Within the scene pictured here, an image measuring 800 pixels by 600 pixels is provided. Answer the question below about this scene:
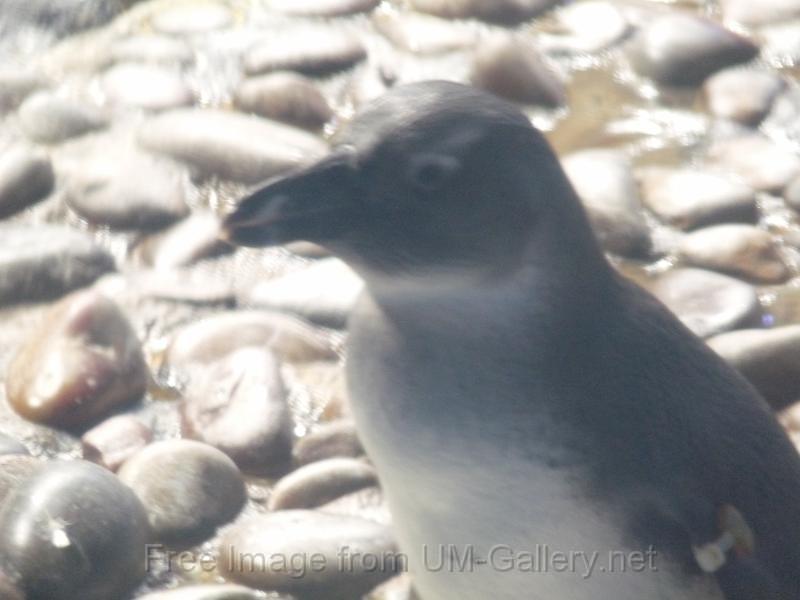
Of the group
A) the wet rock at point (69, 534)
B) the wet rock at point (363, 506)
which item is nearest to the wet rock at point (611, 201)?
the wet rock at point (363, 506)

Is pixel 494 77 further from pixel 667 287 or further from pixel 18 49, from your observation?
pixel 18 49

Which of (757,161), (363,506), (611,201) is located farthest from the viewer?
(757,161)

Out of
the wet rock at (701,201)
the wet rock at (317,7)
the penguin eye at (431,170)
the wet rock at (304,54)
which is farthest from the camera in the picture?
the wet rock at (317,7)

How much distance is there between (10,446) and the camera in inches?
125

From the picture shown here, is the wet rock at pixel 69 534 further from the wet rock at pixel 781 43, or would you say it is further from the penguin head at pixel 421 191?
the wet rock at pixel 781 43

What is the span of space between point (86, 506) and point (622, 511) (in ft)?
3.61

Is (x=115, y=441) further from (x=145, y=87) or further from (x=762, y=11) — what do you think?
(x=762, y=11)

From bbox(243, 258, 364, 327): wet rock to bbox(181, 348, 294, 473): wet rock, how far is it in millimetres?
316

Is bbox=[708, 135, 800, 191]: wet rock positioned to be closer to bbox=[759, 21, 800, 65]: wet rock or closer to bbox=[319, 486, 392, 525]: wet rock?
bbox=[759, 21, 800, 65]: wet rock

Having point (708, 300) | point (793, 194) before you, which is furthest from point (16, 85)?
point (793, 194)

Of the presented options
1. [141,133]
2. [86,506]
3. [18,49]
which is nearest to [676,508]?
[86,506]

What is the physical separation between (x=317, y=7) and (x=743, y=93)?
1583 millimetres

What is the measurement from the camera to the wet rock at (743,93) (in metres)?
4.80

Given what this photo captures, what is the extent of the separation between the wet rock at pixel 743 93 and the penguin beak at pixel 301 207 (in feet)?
9.38
